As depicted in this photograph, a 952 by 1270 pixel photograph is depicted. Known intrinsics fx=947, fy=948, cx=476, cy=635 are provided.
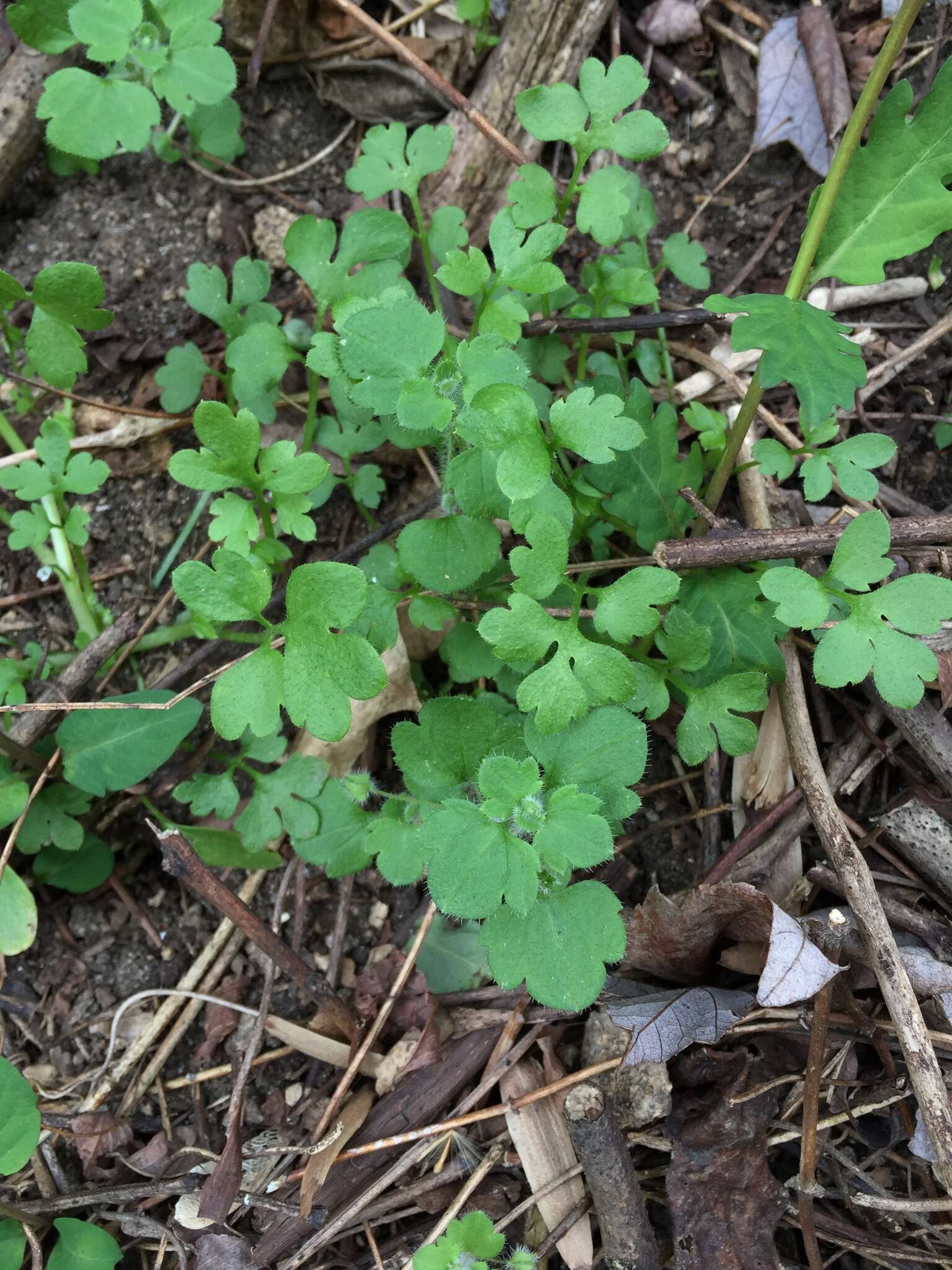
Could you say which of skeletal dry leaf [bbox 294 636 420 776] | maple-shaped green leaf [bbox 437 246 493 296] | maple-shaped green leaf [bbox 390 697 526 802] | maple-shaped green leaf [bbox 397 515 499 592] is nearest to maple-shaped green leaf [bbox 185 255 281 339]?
maple-shaped green leaf [bbox 437 246 493 296]

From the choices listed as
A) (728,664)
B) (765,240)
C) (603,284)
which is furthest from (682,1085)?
(765,240)

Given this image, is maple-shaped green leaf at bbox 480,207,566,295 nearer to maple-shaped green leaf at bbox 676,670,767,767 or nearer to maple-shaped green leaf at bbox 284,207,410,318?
maple-shaped green leaf at bbox 284,207,410,318

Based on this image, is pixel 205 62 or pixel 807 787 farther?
pixel 205 62

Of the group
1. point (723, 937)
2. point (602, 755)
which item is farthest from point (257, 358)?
point (723, 937)

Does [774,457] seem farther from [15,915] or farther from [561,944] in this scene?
[15,915]

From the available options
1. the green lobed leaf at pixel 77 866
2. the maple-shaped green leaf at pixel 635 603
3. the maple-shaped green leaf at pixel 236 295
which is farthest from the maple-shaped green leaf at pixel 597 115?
the green lobed leaf at pixel 77 866

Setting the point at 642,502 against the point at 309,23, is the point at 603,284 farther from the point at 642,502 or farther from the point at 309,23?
the point at 309,23
